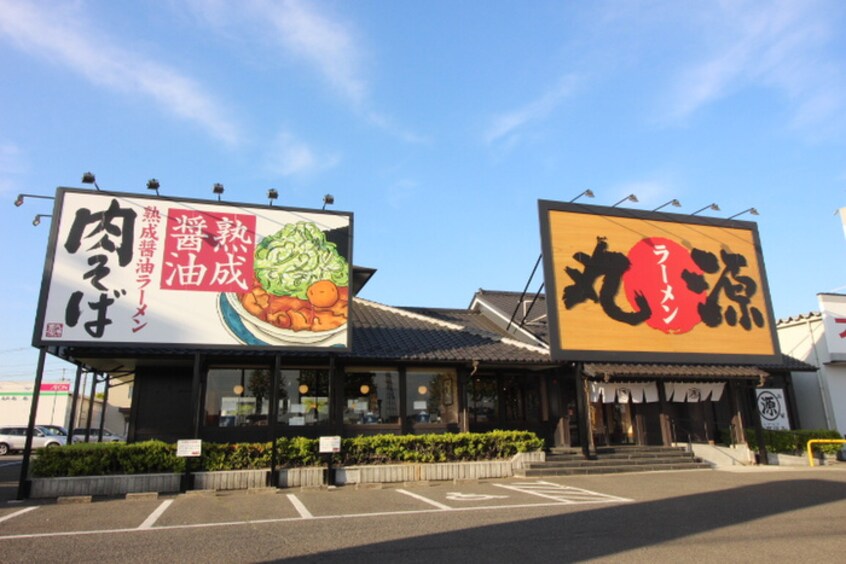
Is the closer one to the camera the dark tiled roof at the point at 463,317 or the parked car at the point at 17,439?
the dark tiled roof at the point at 463,317

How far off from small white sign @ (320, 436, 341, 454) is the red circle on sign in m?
9.17

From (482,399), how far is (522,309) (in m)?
6.10

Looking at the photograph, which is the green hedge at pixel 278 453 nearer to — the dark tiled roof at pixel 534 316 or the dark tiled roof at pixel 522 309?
the dark tiled roof at pixel 534 316

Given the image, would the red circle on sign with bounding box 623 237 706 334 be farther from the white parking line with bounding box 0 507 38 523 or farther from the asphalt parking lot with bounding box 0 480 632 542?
the white parking line with bounding box 0 507 38 523

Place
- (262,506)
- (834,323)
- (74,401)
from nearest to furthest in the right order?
(262,506), (74,401), (834,323)

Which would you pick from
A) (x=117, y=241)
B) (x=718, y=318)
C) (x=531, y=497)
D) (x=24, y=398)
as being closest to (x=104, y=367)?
(x=117, y=241)

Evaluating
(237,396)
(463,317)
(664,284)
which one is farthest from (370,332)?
(664,284)

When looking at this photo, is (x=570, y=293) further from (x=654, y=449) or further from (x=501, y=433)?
(x=654, y=449)

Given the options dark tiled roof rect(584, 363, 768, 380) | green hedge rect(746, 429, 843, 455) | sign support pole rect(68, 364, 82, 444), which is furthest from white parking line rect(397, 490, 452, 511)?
green hedge rect(746, 429, 843, 455)

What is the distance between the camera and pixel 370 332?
16906 mm

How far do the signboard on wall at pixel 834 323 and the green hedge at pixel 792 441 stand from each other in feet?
10.7

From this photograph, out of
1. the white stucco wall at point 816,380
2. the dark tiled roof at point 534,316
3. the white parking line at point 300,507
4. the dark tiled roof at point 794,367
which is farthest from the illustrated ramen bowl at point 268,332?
the white stucco wall at point 816,380

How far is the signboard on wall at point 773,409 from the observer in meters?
18.6

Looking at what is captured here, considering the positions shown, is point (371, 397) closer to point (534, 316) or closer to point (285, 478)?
point (285, 478)
